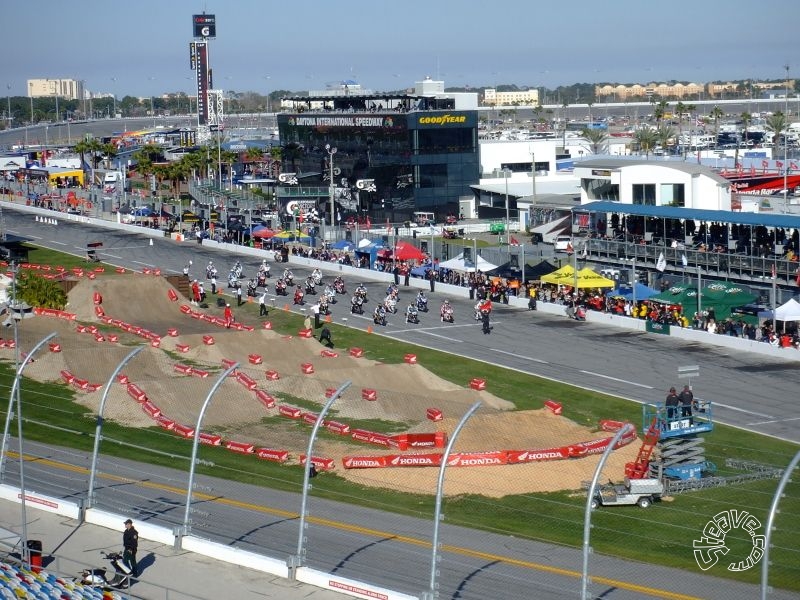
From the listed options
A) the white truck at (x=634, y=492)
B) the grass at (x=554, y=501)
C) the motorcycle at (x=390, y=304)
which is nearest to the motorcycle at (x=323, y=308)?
the motorcycle at (x=390, y=304)

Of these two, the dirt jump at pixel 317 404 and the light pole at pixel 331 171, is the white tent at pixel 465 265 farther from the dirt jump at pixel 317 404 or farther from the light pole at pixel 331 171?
the light pole at pixel 331 171

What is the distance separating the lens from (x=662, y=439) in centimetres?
3125

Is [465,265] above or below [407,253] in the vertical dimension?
below

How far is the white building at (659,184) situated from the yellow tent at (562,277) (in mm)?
17862

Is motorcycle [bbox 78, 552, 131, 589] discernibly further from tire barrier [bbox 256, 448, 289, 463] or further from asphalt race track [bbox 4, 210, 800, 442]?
asphalt race track [bbox 4, 210, 800, 442]

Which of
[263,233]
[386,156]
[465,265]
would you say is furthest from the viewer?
[386,156]

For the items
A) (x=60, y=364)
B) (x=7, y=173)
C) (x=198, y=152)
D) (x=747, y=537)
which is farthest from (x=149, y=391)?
(x=7, y=173)

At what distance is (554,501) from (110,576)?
10.2 meters

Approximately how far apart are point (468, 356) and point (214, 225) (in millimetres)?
50015

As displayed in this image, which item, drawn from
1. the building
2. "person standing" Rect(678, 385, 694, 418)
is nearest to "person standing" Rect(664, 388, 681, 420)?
"person standing" Rect(678, 385, 694, 418)

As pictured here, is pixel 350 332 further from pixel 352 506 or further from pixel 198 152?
pixel 198 152

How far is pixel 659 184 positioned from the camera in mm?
80938

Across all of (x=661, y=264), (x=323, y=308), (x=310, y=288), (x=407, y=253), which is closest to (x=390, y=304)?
(x=323, y=308)

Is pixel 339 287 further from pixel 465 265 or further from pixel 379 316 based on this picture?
pixel 379 316
